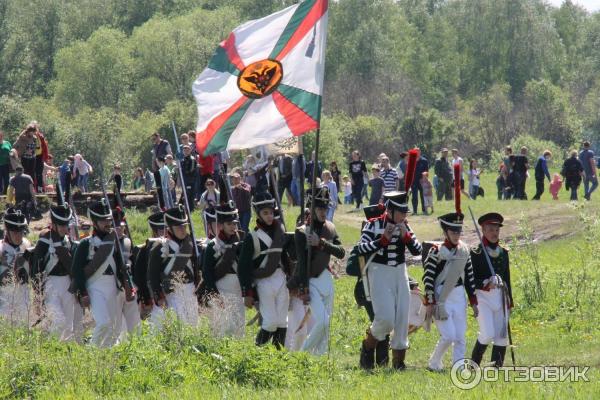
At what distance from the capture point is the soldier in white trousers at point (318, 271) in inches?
629

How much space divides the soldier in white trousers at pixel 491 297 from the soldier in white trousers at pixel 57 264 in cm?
503

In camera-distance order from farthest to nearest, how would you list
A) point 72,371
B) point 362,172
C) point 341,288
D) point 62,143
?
point 62,143
point 362,172
point 341,288
point 72,371

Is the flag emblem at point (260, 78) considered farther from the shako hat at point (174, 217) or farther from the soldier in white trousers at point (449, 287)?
the soldier in white trousers at point (449, 287)

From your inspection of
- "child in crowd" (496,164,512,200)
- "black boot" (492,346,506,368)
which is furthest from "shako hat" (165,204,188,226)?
"child in crowd" (496,164,512,200)

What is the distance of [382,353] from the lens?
Answer: 15797mm

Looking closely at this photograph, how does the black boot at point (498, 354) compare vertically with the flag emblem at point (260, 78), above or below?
below

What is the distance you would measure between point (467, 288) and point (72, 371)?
4.69m

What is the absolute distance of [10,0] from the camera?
110625 millimetres

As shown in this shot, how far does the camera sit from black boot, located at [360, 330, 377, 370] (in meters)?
15.6

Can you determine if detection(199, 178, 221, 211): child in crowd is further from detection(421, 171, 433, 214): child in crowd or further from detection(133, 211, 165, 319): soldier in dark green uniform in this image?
detection(133, 211, 165, 319): soldier in dark green uniform

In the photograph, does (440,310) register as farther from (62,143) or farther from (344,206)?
(62,143)

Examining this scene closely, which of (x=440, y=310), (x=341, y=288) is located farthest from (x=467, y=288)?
(x=341, y=288)

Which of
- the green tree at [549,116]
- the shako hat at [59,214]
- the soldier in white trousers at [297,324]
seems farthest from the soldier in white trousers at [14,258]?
the green tree at [549,116]

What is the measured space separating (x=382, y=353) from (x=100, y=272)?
3647 mm
